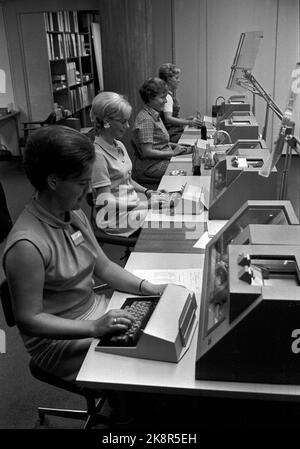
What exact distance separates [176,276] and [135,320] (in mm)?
422

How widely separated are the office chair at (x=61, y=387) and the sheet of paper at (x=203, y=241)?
2.53 ft

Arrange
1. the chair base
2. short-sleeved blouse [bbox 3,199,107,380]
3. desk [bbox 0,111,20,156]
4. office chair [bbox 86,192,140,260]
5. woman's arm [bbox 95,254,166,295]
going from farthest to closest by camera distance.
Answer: desk [bbox 0,111,20,156], office chair [bbox 86,192,140,260], the chair base, woman's arm [bbox 95,254,166,295], short-sleeved blouse [bbox 3,199,107,380]

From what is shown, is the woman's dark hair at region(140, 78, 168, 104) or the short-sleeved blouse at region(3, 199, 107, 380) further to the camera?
the woman's dark hair at region(140, 78, 168, 104)

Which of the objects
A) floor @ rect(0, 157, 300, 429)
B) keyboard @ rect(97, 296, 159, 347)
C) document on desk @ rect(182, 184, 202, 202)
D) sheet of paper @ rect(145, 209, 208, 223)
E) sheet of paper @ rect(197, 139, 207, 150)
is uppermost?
keyboard @ rect(97, 296, 159, 347)

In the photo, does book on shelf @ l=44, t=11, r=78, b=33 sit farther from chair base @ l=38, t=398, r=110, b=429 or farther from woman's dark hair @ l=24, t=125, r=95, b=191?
chair base @ l=38, t=398, r=110, b=429

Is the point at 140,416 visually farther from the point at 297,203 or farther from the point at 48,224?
the point at 297,203

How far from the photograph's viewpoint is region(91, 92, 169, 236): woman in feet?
7.73

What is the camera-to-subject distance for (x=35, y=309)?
4.48 ft

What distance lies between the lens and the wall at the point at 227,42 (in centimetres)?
561

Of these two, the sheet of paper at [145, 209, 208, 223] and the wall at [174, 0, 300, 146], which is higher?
the wall at [174, 0, 300, 146]

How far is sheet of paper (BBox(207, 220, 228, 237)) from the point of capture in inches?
83.6

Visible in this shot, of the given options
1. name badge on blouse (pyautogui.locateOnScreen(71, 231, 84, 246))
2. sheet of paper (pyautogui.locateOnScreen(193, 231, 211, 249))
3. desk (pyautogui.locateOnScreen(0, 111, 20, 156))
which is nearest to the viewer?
name badge on blouse (pyautogui.locateOnScreen(71, 231, 84, 246))

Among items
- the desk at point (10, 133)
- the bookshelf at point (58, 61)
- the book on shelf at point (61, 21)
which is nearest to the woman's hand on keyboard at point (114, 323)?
the bookshelf at point (58, 61)
